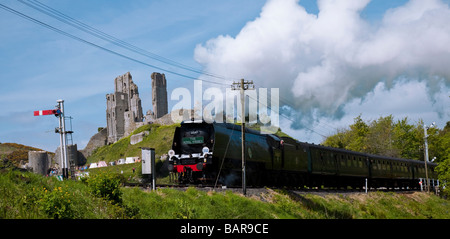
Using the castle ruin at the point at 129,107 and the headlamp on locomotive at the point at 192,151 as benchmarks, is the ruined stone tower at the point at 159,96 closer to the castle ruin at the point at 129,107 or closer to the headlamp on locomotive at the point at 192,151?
the castle ruin at the point at 129,107

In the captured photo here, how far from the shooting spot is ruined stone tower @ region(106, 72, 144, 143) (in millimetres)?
130500

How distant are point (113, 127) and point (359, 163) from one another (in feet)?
323

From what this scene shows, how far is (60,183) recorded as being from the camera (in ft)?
59.9

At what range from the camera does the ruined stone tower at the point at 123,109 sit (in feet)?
428

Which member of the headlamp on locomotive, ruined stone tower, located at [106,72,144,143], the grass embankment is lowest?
the grass embankment

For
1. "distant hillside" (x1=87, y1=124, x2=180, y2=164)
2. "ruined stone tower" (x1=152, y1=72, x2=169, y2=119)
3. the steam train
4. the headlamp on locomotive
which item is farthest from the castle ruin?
the headlamp on locomotive

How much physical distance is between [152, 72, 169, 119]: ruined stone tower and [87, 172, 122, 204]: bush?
377 feet

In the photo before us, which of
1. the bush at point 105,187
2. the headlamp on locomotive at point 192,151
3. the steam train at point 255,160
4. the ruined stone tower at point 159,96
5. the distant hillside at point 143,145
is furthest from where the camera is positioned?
the ruined stone tower at point 159,96

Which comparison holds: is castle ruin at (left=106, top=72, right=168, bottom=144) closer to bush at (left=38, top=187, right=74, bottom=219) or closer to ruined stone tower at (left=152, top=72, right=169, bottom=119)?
ruined stone tower at (left=152, top=72, right=169, bottom=119)

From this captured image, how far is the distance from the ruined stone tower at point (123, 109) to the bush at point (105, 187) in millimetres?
111265

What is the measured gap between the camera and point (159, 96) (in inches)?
5231

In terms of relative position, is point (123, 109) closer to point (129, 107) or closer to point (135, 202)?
point (129, 107)

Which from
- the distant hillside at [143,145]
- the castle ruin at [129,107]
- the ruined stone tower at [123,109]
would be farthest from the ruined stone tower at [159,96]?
the distant hillside at [143,145]

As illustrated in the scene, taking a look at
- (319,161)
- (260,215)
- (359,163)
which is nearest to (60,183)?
(260,215)
